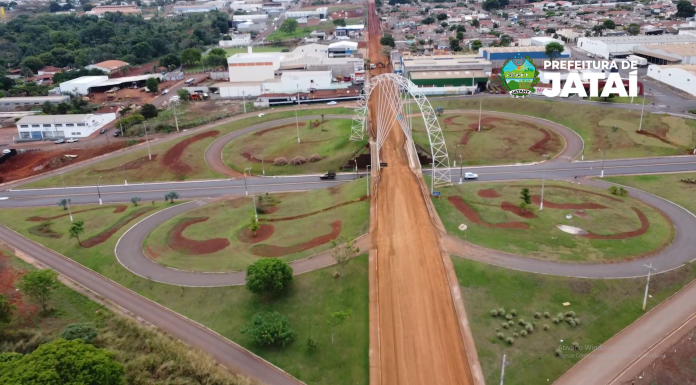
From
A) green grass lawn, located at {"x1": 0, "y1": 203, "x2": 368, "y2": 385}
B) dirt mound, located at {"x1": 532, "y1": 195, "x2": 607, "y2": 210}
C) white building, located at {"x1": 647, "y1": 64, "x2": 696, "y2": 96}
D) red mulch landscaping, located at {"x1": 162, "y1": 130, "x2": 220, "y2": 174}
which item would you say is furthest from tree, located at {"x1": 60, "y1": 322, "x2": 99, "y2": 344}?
white building, located at {"x1": 647, "y1": 64, "x2": 696, "y2": 96}

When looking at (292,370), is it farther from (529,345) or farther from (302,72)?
(302,72)

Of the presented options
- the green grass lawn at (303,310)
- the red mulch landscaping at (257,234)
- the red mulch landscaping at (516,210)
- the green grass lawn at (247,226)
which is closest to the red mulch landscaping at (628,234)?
the red mulch landscaping at (516,210)

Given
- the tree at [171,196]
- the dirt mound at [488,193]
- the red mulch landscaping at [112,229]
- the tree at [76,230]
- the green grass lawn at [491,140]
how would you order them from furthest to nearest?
the green grass lawn at [491,140] < the tree at [171,196] < the dirt mound at [488,193] < the red mulch landscaping at [112,229] < the tree at [76,230]

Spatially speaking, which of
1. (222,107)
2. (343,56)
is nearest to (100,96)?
(222,107)

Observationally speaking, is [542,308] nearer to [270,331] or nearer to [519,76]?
[270,331]

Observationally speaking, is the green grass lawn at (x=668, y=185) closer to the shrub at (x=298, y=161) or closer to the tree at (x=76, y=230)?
the shrub at (x=298, y=161)
